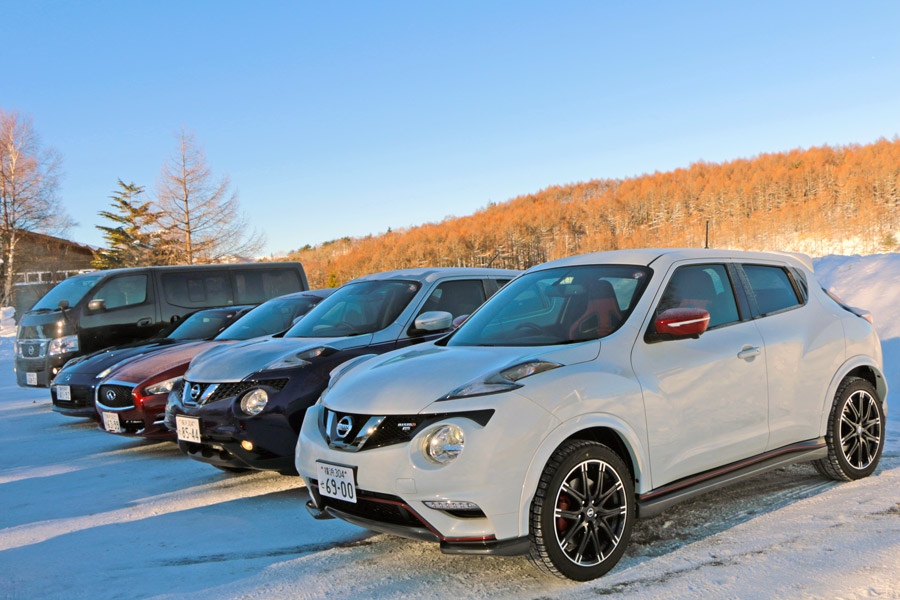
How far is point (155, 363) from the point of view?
7625 millimetres

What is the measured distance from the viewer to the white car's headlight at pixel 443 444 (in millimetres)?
3295

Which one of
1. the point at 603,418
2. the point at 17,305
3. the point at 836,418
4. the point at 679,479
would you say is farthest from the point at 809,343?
the point at 17,305

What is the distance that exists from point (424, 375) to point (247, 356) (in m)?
2.62

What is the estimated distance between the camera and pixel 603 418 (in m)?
3.54

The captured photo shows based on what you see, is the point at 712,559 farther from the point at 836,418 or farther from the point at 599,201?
the point at 599,201

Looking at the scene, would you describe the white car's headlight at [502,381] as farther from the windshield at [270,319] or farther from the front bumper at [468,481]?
the windshield at [270,319]

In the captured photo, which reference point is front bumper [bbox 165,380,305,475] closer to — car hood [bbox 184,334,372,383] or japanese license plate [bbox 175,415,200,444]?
japanese license plate [bbox 175,415,200,444]

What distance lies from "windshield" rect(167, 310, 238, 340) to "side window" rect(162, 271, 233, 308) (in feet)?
7.40

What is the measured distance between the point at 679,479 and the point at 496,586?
1.18 metres

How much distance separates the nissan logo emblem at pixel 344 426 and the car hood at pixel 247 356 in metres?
2.05

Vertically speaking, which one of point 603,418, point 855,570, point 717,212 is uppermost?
point 717,212

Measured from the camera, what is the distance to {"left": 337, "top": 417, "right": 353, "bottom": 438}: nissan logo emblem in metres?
3.68

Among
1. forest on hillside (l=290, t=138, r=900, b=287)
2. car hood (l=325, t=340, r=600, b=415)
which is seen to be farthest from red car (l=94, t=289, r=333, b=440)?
forest on hillside (l=290, t=138, r=900, b=287)

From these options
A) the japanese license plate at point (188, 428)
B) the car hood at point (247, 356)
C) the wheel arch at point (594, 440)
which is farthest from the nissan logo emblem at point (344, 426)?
the japanese license plate at point (188, 428)
